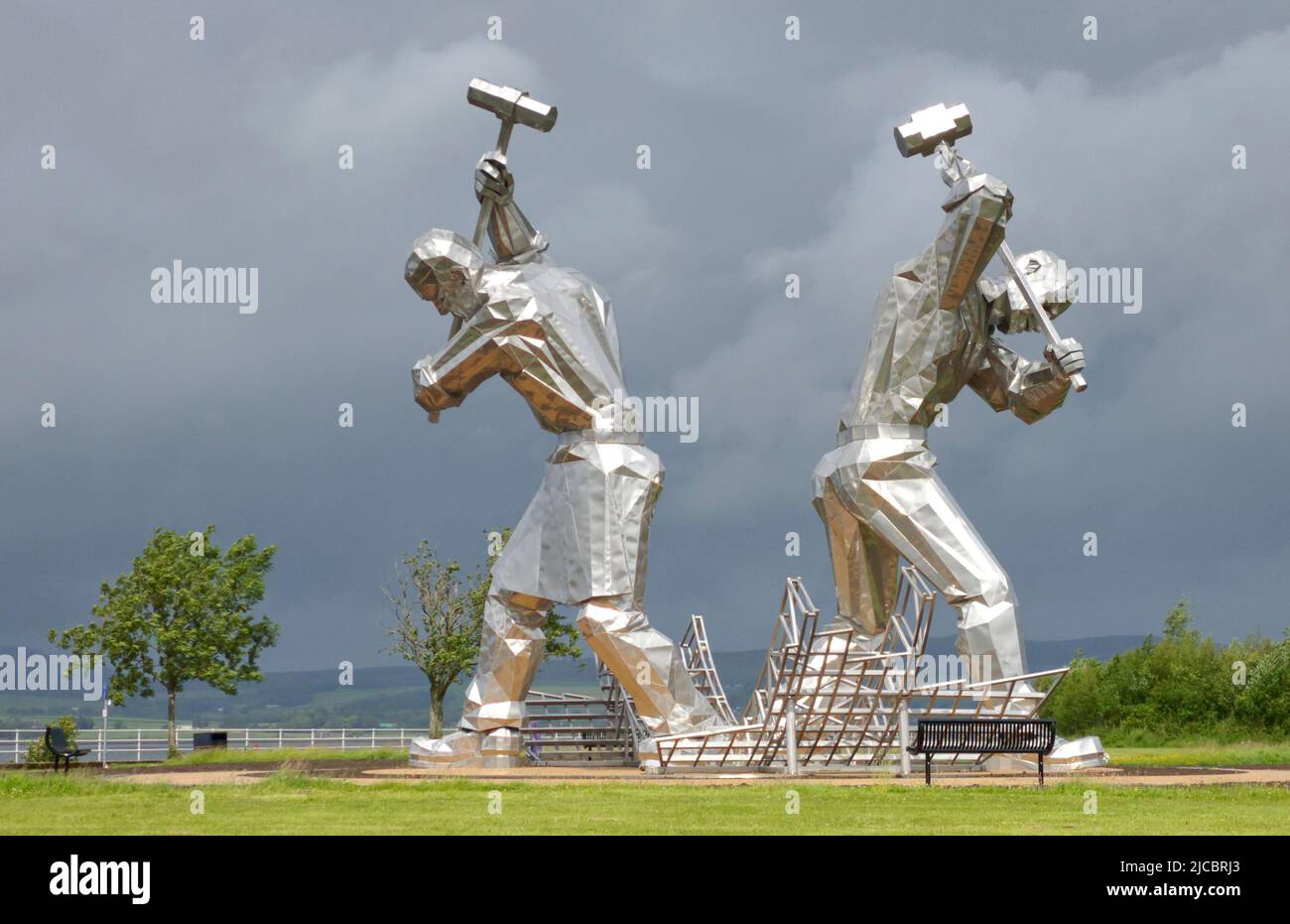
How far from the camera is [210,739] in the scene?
30094 millimetres

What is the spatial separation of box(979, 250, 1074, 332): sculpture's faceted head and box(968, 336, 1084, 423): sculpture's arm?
0.44 metres

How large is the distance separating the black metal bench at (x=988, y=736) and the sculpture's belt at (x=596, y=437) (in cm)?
562

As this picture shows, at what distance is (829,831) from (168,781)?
9.53 m

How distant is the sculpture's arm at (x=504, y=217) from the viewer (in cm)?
2072

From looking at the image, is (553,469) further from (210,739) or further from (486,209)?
(210,739)

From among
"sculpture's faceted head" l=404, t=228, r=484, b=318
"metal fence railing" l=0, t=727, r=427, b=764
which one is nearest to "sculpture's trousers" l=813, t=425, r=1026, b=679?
"sculpture's faceted head" l=404, t=228, r=484, b=318

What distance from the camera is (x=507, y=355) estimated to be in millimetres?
20219

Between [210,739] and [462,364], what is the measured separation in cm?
1283

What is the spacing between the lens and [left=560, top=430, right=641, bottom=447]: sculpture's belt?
20125mm

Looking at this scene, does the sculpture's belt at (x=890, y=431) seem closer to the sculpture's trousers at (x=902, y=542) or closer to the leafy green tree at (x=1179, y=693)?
the sculpture's trousers at (x=902, y=542)

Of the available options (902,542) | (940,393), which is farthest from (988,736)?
(940,393)

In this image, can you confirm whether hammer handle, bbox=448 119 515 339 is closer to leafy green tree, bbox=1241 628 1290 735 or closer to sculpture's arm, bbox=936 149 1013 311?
sculpture's arm, bbox=936 149 1013 311

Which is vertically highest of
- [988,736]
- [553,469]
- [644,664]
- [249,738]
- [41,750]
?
[553,469]
